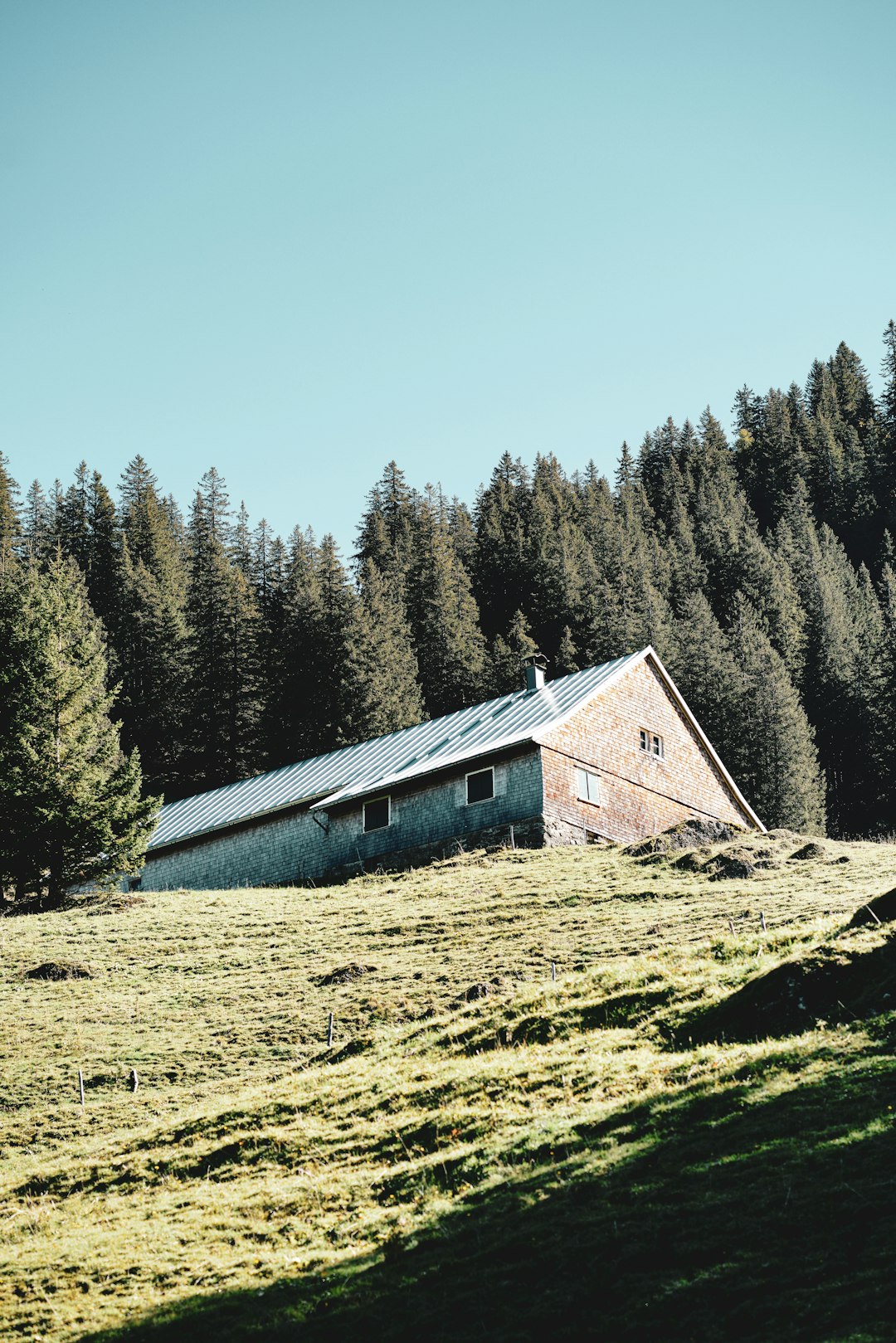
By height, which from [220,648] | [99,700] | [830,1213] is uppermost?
[220,648]

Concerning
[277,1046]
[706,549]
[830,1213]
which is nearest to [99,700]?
[277,1046]

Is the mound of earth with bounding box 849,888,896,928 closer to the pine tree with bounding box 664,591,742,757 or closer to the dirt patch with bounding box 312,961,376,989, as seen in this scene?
the dirt patch with bounding box 312,961,376,989

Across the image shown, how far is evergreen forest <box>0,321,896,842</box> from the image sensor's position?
65.8 meters

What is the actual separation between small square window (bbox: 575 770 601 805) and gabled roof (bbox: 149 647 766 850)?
73.0 inches

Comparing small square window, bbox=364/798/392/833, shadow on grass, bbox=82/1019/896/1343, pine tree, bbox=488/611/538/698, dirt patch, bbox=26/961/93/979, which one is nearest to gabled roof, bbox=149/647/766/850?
small square window, bbox=364/798/392/833

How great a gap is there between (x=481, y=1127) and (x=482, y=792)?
2252 centimetres

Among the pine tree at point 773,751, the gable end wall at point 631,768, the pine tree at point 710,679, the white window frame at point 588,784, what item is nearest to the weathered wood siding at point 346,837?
the gable end wall at point 631,768

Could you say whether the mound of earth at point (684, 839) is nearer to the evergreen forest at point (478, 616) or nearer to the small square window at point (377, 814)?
the small square window at point (377, 814)

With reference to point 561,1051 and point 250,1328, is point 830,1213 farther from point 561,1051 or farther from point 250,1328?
point 561,1051

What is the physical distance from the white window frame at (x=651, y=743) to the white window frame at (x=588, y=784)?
10.3ft

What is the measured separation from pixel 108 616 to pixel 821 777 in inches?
1677

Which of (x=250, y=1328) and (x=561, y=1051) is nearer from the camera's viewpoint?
(x=250, y=1328)

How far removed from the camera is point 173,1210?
15.6 metres

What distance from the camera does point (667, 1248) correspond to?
11141mm
